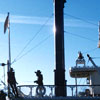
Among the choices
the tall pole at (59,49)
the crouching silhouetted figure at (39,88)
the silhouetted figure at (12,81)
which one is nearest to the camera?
the silhouetted figure at (12,81)

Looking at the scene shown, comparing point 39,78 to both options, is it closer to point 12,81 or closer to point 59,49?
point 12,81

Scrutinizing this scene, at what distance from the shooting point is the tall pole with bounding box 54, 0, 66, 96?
72.1 feet

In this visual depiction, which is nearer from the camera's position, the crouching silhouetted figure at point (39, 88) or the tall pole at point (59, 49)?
the crouching silhouetted figure at point (39, 88)

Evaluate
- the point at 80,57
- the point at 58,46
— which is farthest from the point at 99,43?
the point at 58,46

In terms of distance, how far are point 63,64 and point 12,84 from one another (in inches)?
154

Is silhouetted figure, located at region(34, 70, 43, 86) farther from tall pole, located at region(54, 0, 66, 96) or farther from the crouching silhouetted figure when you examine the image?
tall pole, located at region(54, 0, 66, 96)

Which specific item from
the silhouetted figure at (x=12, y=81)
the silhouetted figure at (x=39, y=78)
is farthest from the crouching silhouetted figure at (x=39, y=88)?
the silhouetted figure at (x=12, y=81)

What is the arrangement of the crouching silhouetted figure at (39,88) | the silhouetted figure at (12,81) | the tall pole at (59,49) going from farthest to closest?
1. the tall pole at (59,49)
2. the crouching silhouetted figure at (39,88)
3. the silhouetted figure at (12,81)

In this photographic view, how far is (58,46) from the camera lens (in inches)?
924

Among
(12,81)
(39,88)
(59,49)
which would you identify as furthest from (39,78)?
(59,49)

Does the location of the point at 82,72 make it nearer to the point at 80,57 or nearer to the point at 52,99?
the point at 80,57

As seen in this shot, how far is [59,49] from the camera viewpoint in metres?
23.4

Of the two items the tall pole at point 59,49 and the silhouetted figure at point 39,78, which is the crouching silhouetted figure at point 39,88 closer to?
the silhouetted figure at point 39,78

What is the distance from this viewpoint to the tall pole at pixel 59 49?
22.0 meters
